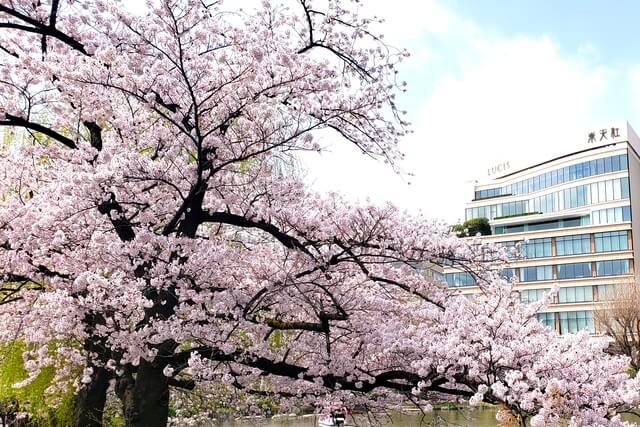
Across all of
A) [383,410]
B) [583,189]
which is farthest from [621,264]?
[383,410]

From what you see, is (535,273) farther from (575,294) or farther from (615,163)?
(615,163)

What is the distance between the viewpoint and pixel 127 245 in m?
7.30

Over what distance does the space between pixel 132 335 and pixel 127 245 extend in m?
0.98

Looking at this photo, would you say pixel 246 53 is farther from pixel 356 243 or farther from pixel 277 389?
pixel 277 389

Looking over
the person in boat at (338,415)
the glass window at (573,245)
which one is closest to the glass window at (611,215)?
the glass window at (573,245)

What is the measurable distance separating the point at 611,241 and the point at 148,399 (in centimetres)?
5456

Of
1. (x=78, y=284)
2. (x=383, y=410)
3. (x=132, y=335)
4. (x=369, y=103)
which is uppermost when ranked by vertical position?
(x=369, y=103)

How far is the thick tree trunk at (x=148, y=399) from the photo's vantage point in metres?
7.50

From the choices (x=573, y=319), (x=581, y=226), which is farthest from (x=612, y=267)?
(x=573, y=319)

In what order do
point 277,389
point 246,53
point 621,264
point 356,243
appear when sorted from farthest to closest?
point 621,264, point 277,389, point 356,243, point 246,53

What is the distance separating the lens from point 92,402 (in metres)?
10.5

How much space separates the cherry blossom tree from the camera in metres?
6.81

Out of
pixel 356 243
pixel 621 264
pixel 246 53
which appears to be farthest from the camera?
pixel 621 264

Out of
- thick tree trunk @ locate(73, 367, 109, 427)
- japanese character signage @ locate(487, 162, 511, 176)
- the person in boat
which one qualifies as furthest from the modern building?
thick tree trunk @ locate(73, 367, 109, 427)
